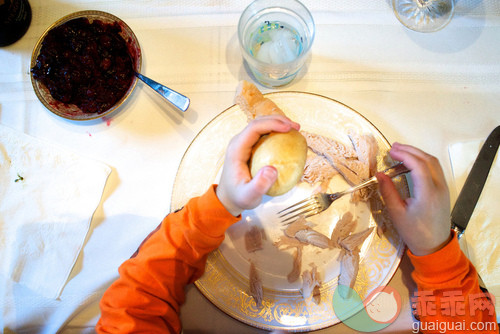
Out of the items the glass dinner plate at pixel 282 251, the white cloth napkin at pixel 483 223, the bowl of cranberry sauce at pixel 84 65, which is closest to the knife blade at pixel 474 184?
the white cloth napkin at pixel 483 223

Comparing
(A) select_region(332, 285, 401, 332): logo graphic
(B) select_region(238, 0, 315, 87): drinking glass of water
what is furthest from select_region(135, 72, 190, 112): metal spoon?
(A) select_region(332, 285, 401, 332): logo graphic

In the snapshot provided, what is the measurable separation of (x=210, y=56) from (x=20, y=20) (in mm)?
682

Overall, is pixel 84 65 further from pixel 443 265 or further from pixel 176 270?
pixel 443 265

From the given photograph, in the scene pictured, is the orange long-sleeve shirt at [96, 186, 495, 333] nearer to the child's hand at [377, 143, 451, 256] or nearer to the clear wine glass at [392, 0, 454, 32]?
the child's hand at [377, 143, 451, 256]

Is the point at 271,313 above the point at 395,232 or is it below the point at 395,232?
below

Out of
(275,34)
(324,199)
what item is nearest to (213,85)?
(275,34)

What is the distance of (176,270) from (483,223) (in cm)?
98

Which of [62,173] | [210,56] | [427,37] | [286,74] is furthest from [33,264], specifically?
[427,37]

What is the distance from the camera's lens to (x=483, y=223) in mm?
1017

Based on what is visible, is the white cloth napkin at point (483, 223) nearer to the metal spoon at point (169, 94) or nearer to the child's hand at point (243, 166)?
the child's hand at point (243, 166)

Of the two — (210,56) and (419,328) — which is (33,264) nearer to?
(210,56)

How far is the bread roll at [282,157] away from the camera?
789mm

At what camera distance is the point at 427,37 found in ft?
3.78

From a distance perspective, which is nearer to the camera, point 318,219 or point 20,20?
point 318,219
